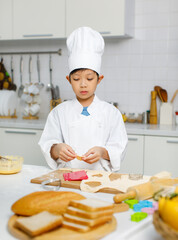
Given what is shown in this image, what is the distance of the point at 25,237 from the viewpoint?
0.75m

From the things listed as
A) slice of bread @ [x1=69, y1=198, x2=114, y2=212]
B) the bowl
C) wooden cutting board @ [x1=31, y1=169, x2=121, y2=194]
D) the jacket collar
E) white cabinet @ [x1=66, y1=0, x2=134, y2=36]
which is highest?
white cabinet @ [x1=66, y1=0, x2=134, y2=36]

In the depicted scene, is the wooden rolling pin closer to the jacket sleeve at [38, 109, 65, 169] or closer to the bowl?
the bowl

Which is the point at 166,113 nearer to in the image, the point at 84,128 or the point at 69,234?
the point at 84,128

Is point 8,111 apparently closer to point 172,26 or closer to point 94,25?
point 94,25

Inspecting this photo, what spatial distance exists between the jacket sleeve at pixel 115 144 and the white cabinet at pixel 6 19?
1811 millimetres

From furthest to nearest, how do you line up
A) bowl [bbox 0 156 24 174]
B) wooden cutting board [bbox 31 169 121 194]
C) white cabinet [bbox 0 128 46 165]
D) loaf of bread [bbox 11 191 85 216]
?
white cabinet [bbox 0 128 46 165], bowl [bbox 0 156 24 174], wooden cutting board [bbox 31 169 121 194], loaf of bread [bbox 11 191 85 216]

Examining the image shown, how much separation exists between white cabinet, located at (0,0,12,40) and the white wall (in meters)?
0.45

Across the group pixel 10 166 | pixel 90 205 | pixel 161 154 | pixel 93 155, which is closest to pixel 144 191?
pixel 90 205

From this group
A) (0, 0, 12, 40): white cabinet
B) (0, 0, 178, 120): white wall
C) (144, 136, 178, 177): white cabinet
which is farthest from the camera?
(0, 0, 12, 40): white cabinet

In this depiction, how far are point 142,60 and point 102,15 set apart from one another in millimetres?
574

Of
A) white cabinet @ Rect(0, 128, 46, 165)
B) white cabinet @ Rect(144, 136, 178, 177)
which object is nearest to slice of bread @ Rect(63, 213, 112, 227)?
white cabinet @ Rect(144, 136, 178, 177)

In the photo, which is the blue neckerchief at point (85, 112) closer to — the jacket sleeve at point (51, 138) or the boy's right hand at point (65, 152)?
the jacket sleeve at point (51, 138)

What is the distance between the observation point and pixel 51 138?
1709 millimetres

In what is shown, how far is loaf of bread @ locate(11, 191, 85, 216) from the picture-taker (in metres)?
0.88
